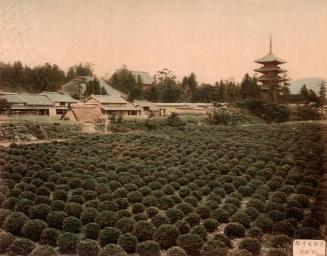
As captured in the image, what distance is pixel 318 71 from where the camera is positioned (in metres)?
13.1

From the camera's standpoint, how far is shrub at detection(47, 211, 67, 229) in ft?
41.8

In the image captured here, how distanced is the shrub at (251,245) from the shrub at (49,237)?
5464 mm

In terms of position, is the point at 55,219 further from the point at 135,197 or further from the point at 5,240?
the point at 135,197

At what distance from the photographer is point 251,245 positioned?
11.5 m

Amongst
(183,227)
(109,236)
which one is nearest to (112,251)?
(109,236)

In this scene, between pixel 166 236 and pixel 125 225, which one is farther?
pixel 125 225

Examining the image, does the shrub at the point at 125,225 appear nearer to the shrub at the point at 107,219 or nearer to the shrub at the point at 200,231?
the shrub at the point at 107,219

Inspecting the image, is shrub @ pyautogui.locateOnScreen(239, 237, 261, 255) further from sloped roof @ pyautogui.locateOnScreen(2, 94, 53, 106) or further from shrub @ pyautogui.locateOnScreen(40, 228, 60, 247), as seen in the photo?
sloped roof @ pyautogui.locateOnScreen(2, 94, 53, 106)

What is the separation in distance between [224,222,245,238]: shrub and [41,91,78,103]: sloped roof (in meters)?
10.7

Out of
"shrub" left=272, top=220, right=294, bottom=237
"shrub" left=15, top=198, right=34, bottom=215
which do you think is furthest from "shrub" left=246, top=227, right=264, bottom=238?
"shrub" left=15, top=198, right=34, bottom=215

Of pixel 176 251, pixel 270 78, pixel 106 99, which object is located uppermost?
pixel 270 78

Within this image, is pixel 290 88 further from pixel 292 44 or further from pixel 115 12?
pixel 115 12

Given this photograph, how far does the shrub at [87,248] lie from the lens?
11.0 m

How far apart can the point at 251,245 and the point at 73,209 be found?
6.00 metres
